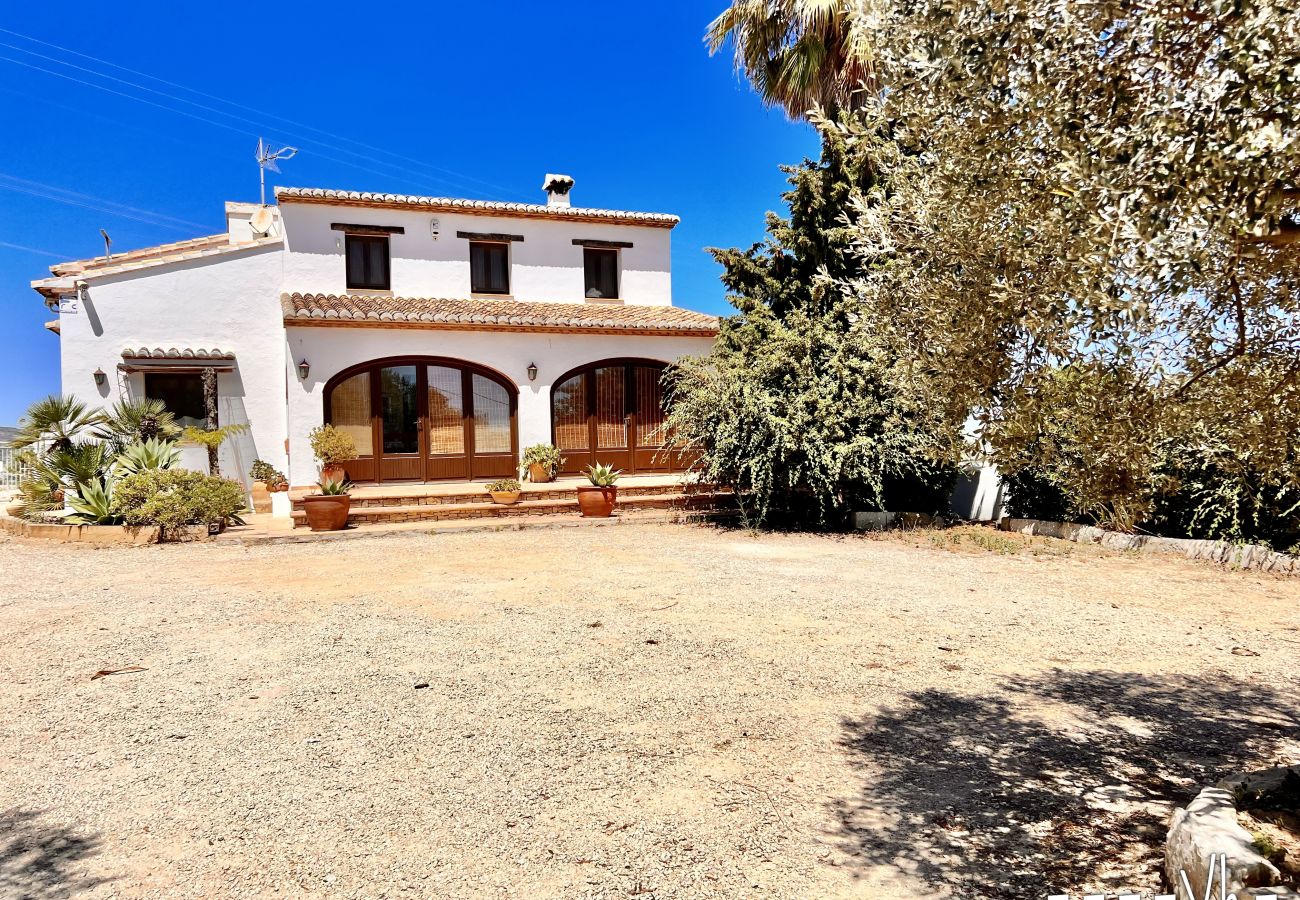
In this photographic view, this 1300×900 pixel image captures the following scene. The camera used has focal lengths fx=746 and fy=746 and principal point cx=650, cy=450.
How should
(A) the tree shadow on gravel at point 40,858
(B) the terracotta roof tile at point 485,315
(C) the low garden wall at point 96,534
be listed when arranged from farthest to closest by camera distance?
(B) the terracotta roof tile at point 485,315 < (C) the low garden wall at point 96,534 < (A) the tree shadow on gravel at point 40,858

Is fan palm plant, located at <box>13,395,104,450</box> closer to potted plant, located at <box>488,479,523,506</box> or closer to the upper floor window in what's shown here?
potted plant, located at <box>488,479,523,506</box>

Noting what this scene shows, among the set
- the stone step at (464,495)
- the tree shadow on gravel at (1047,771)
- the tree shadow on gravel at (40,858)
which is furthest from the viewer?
the stone step at (464,495)

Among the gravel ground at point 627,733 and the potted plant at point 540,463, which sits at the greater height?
the potted plant at point 540,463

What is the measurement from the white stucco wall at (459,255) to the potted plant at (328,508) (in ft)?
20.1

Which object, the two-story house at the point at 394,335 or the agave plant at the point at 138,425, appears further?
the two-story house at the point at 394,335

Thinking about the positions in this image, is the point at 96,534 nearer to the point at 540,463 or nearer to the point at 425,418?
the point at 425,418

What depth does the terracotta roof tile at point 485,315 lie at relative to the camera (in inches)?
595

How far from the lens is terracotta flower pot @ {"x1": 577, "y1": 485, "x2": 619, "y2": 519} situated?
1421 centimetres

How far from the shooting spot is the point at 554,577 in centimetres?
889

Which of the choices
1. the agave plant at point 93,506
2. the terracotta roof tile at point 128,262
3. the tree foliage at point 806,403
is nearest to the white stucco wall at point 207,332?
the terracotta roof tile at point 128,262

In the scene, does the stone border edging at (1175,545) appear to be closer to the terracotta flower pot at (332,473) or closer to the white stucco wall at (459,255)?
the white stucco wall at (459,255)

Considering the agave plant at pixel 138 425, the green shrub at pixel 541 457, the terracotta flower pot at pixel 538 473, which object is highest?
the agave plant at pixel 138 425

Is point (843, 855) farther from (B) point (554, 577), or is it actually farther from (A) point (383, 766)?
(B) point (554, 577)

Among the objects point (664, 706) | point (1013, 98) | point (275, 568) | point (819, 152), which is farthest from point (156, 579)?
point (819, 152)
